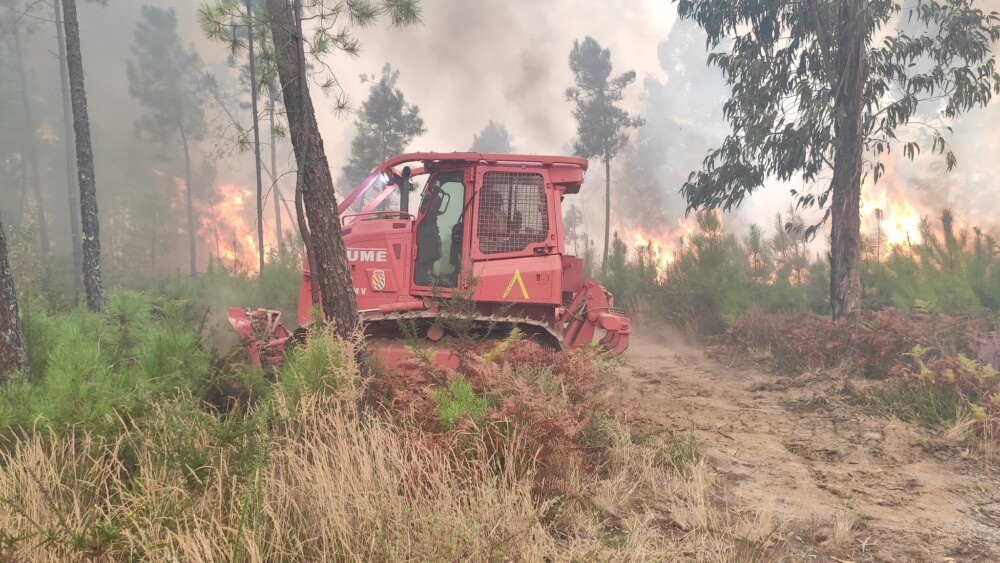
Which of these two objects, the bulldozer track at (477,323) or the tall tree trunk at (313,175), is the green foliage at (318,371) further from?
the bulldozer track at (477,323)

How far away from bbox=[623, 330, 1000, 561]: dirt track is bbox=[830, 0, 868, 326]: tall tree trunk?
1.95 metres

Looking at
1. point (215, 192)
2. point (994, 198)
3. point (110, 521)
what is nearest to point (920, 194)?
point (994, 198)

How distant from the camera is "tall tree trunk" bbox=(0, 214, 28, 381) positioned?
388 centimetres

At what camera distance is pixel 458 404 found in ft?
12.5

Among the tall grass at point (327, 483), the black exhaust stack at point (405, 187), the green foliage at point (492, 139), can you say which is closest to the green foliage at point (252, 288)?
the black exhaust stack at point (405, 187)

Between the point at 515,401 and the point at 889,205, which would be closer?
the point at 515,401

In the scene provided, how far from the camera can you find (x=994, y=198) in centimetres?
3127

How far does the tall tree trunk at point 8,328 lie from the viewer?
3.88 m

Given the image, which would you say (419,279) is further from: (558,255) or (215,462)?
(215,462)

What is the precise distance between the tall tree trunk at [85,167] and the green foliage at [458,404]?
718cm

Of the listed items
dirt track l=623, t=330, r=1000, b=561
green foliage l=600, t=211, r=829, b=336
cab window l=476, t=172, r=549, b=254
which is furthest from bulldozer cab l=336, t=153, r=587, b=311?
green foliage l=600, t=211, r=829, b=336

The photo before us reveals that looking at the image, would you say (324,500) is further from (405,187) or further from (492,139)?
(492,139)

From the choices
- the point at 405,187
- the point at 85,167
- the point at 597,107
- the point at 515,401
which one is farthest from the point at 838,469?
the point at 597,107

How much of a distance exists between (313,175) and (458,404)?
2.07 meters
